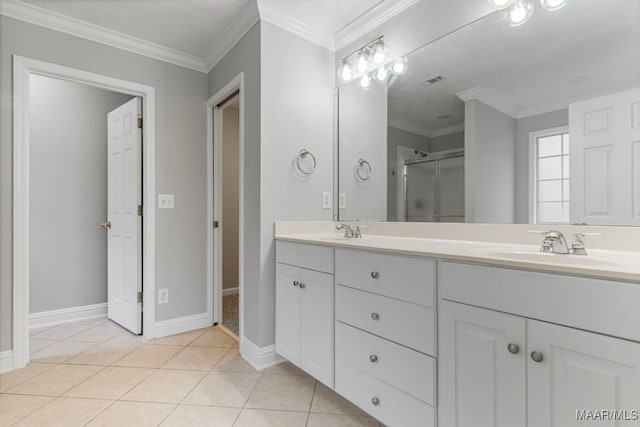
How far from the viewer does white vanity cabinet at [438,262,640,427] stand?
30.4 inches

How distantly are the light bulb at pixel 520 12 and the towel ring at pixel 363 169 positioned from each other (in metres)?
1.10

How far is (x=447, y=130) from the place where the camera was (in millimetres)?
1763

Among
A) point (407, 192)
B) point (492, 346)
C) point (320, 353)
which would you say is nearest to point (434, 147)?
point (407, 192)

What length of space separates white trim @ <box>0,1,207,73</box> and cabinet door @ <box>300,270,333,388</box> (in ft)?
6.89

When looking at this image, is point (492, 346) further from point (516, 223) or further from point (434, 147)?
point (434, 147)

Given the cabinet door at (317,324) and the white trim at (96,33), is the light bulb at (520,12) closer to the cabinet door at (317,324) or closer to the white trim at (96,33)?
the cabinet door at (317,324)

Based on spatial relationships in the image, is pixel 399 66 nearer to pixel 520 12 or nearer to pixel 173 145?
pixel 520 12

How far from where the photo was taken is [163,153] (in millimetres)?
2543

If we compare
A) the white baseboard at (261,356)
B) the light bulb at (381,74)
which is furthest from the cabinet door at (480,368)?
the light bulb at (381,74)

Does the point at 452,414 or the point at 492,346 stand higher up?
the point at 492,346

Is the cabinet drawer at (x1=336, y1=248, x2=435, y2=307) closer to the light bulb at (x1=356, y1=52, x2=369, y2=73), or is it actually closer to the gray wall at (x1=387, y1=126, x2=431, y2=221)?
the gray wall at (x1=387, y1=126, x2=431, y2=221)

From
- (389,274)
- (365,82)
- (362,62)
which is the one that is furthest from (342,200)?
(389,274)

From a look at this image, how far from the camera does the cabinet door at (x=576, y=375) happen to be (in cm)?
75

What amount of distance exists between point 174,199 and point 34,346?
145cm
